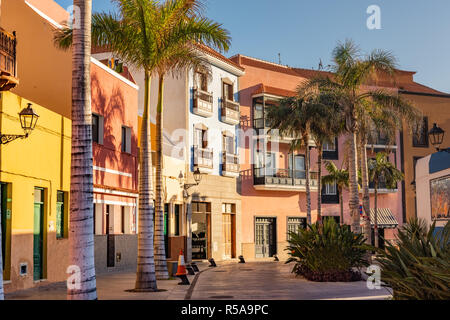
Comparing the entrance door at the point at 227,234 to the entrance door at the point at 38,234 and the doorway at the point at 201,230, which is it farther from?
the entrance door at the point at 38,234

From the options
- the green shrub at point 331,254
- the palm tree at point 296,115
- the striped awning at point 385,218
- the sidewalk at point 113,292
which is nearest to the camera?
the sidewalk at point 113,292

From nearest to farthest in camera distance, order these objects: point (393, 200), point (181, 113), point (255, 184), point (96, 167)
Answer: point (96, 167), point (181, 113), point (255, 184), point (393, 200)

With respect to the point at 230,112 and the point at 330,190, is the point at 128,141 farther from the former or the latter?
the point at 330,190

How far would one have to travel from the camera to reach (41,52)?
71.2 ft

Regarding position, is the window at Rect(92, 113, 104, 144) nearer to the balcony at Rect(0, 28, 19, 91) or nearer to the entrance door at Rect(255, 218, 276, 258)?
the balcony at Rect(0, 28, 19, 91)

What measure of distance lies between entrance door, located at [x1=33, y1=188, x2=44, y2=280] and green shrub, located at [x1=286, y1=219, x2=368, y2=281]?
9.04 metres

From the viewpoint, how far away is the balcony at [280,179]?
143 ft

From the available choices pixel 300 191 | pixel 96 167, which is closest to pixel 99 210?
pixel 96 167

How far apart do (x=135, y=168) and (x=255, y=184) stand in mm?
16152

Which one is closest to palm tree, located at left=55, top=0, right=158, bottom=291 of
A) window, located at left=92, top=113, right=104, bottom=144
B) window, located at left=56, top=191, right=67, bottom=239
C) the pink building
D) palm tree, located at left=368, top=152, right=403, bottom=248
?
window, located at left=56, top=191, right=67, bottom=239

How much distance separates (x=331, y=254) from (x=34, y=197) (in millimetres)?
10004

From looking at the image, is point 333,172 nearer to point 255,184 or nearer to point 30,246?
point 255,184

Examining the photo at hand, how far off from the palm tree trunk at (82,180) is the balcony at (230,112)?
29853 mm

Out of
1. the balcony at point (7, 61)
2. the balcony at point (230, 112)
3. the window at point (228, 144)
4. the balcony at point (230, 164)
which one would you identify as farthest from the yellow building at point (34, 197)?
the window at point (228, 144)
